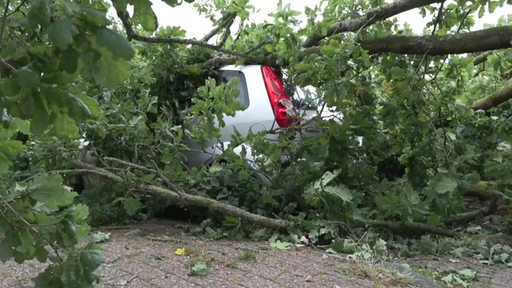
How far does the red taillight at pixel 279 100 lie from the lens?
5.64 m

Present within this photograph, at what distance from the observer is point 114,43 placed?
4.25 ft

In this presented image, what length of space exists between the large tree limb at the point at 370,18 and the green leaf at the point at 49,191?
3519mm

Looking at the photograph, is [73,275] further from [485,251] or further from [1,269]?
[485,251]

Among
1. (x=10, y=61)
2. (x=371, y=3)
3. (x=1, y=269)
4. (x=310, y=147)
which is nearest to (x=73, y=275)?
(x=10, y=61)

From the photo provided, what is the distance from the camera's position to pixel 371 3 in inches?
212

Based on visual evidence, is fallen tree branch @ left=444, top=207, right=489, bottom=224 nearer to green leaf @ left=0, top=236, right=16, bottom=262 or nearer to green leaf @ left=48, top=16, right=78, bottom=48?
green leaf @ left=0, top=236, right=16, bottom=262

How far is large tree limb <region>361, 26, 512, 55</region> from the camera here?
484 centimetres

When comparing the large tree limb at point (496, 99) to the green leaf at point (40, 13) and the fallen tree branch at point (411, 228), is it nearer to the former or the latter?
the fallen tree branch at point (411, 228)

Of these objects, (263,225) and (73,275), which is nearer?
(73,275)

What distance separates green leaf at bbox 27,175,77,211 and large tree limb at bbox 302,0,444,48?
139 inches

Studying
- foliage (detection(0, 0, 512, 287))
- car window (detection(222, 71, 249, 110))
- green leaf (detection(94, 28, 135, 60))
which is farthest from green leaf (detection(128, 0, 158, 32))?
car window (detection(222, 71, 249, 110))

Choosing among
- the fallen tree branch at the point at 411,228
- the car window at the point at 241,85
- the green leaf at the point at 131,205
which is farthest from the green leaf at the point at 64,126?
the car window at the point at 241,85

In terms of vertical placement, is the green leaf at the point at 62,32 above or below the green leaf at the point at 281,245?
above

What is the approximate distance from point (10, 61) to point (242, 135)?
171 inches
